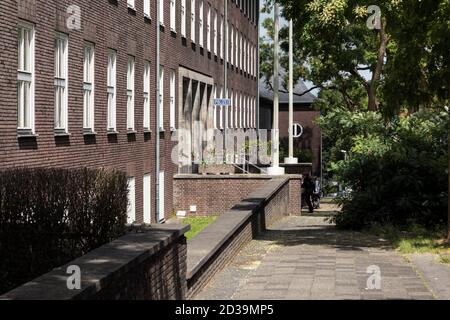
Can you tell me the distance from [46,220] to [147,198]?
21.4m

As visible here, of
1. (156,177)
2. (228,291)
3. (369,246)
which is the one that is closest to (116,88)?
(156,177)

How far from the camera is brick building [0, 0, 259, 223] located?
17.7 m

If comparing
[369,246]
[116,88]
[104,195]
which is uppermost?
[116,88]

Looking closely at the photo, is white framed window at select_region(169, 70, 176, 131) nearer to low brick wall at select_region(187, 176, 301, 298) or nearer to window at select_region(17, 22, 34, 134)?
low brick wall at select_region(187, 176, 301, 298)

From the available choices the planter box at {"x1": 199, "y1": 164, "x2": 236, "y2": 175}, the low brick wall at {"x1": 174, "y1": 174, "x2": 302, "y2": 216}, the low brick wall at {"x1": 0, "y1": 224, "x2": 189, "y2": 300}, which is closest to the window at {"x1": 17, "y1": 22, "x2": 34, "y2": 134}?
the low brick wall at {"x1": 0, "y1": 224, "x2": 189, "y2": 300}

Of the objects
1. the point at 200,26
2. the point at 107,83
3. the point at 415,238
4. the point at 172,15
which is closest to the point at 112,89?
the point at 107,83

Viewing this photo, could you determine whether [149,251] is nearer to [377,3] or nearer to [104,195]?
[104,195]

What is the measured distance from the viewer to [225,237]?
1352 centimetres

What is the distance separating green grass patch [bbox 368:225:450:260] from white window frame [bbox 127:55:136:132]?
8841mm

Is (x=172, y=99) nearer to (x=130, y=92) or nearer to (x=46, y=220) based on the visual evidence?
(x=130, y=92)

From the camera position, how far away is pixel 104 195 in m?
9.88

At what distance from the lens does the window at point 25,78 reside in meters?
17.6

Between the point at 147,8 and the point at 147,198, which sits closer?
the point at 147,8
